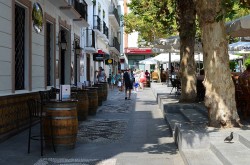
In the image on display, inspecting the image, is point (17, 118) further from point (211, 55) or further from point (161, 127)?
point (211, 55)

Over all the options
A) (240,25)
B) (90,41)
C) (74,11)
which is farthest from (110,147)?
(90,41)

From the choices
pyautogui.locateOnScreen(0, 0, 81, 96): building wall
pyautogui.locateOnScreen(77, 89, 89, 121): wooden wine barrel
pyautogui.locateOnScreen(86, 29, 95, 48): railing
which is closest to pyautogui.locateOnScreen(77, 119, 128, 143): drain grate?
pyautogui.locateOnScreen(77, 89, 89, 121): wooden wine barrel

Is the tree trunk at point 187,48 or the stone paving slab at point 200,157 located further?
the tree trunk at point 187,48

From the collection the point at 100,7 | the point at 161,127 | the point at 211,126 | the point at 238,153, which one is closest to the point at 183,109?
the point at 161,127

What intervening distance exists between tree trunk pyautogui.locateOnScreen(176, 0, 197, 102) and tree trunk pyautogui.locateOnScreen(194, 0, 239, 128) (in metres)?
5.15

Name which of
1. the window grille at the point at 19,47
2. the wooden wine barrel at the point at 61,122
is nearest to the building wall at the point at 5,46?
the window grille at the point at 19,47

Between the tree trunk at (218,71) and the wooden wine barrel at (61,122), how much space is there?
2.72 metres

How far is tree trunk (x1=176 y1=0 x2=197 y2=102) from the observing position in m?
13.3

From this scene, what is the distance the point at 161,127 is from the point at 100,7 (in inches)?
1050

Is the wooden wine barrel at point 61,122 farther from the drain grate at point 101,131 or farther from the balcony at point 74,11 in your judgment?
the balcony at point 74,11

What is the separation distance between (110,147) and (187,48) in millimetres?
6295

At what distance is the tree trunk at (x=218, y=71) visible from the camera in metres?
8.09

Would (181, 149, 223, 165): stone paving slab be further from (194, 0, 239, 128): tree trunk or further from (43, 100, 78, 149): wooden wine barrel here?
(43, 100, 78, 149): wooden wine barrel

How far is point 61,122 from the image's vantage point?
7.67 m
